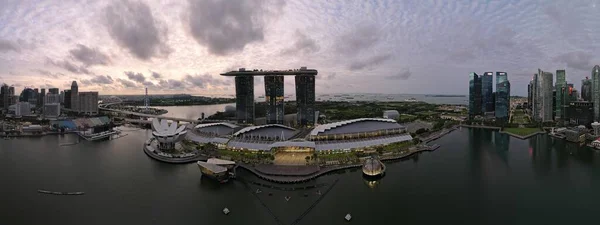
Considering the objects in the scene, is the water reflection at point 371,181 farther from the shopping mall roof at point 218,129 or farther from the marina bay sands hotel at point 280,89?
the marina bay sands hotel at point 280,89

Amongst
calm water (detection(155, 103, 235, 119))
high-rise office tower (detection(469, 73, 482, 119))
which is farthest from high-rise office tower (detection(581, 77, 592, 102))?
calm water (detection(155, 103, 235, 119))

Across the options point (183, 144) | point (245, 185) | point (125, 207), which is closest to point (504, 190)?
point (245, 185)

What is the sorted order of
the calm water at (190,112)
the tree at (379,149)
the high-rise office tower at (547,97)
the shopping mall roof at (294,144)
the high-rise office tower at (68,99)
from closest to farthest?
the shopping mall roof at (294,144) → the tree at (379,149) → the high-rise office tower at (547,97) → the calm water at (190,112) → the high-rise office tower at (68,99)

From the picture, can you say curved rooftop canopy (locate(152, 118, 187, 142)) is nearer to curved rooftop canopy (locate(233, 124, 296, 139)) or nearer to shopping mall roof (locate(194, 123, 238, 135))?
shopping mall roof (locate(194, 123, 238, 135))

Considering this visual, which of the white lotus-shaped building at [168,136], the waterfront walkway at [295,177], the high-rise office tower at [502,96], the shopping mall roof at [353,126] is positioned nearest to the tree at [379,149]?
the waterfront walkway at [295,177]

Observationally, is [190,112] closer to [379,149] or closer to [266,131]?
[266,131]

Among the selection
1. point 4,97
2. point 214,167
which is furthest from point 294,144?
point 4,97

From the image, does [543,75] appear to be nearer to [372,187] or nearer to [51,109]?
[372,187]
